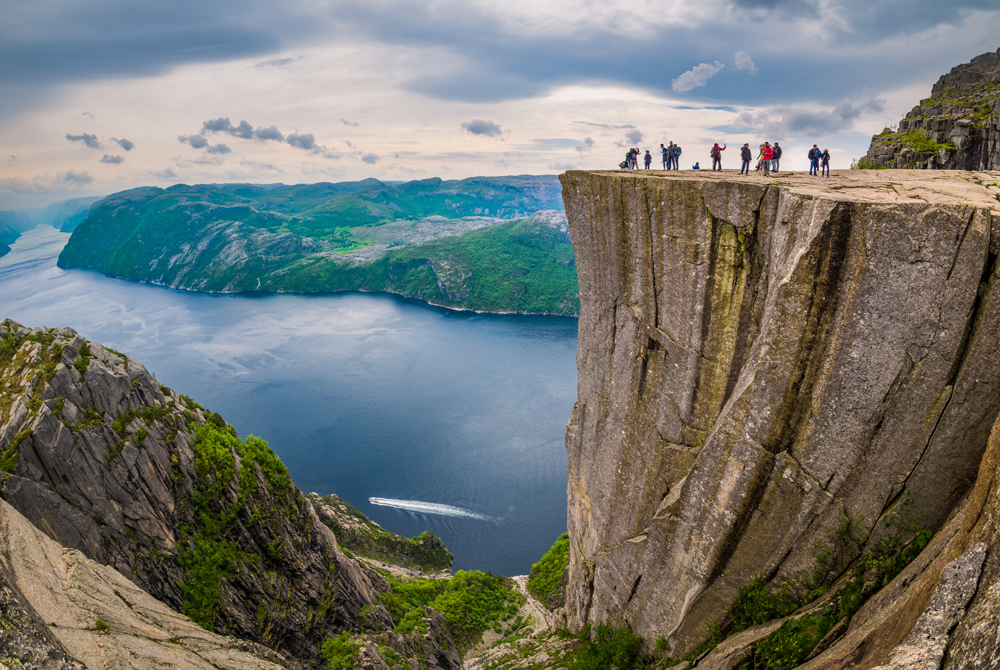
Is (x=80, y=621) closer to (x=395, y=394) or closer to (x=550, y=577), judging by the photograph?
(x=550, y=577)

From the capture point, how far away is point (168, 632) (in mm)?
15234

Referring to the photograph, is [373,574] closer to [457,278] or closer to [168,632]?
[168,632]

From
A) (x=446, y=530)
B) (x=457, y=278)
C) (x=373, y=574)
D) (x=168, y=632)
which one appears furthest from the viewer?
(x=457, y=278)

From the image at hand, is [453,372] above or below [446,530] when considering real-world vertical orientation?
above

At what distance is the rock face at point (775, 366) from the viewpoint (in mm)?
9828

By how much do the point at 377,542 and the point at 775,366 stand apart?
1684 inches

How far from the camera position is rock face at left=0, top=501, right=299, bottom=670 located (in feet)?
27.0

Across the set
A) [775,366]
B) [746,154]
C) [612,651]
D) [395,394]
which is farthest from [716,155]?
[395,394]

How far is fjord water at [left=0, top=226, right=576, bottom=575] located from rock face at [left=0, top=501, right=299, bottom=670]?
3841 cm

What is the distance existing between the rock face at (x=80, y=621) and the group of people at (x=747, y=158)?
22530mm

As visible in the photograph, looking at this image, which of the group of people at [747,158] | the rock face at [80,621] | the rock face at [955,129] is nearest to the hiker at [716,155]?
the group of people at [747,158]

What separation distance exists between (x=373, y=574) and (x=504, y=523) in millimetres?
22187

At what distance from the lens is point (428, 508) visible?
58.2m

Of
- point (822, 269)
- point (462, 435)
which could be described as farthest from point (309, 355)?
point (822, 269)
